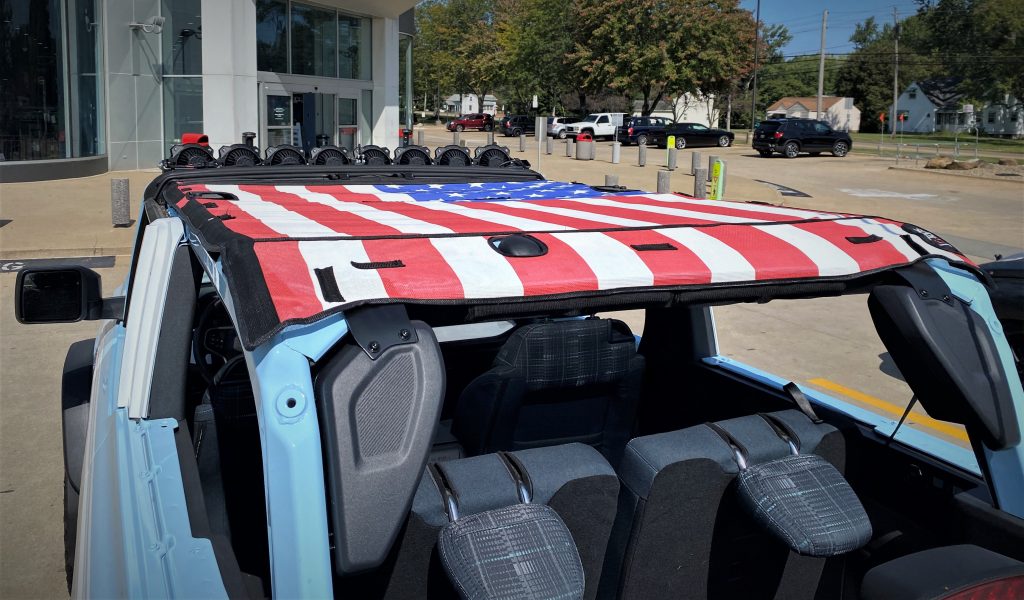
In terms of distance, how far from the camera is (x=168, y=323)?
8.55 ft

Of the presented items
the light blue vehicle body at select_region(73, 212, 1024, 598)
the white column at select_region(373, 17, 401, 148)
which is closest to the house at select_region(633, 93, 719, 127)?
the white column at select_region(373, 17, 401, 148)

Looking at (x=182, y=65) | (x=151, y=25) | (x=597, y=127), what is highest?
(x=151, y=25)

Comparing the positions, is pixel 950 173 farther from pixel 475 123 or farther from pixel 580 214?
pixel 475 123

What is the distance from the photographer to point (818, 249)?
2.24m

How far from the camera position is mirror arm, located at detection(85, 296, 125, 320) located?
290cm

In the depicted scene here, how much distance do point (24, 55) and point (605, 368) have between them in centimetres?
2184

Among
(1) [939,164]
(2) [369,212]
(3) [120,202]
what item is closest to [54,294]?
(2) [369,212]

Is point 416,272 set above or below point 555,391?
above

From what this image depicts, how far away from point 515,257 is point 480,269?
4.0 inches

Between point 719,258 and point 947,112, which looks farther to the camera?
point 947,112

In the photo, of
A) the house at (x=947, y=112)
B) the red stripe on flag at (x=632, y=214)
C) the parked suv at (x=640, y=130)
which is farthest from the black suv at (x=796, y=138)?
the house at (x=947, y=112)

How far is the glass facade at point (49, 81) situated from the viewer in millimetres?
19984

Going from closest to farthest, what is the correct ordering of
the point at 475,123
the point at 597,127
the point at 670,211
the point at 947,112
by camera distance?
the point at 670,211 < the point at 597,127 < the point at 475,123 < the point at 947,112

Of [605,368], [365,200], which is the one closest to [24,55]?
[365,200]
